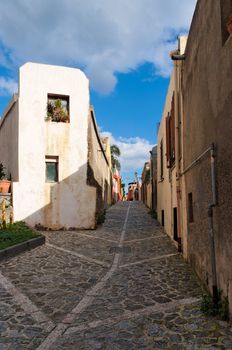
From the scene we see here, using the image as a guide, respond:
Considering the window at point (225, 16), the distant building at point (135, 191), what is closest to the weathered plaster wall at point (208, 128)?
the window at point (225, 16)

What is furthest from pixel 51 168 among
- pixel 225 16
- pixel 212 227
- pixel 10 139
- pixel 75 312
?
pixel 225 16

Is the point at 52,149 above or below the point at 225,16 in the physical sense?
below

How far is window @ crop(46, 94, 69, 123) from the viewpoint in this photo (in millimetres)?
14367

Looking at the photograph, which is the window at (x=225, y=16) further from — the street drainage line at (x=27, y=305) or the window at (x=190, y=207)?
the street drainage line at (x=27, y=305)

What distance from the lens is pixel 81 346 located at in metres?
4.16

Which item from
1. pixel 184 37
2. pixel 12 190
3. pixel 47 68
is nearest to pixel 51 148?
pixel 12 190

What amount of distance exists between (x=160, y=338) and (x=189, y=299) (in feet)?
5.17

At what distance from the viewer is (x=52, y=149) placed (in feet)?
46.9

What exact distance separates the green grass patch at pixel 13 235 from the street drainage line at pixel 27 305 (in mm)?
2541

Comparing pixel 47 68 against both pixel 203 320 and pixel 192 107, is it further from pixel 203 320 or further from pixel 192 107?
pixel 203 320

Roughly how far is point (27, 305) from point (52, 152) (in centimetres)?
927

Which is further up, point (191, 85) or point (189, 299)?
point (191, 85)

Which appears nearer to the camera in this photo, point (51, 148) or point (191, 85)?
point (191, 85)

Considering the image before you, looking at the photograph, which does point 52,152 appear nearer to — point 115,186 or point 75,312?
point 75,312
